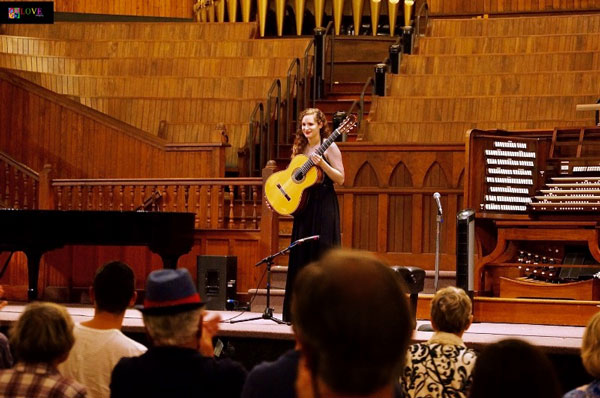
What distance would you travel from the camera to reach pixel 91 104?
35.3 ft

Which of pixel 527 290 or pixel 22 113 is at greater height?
pixel 22 113

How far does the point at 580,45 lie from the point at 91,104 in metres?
5.05

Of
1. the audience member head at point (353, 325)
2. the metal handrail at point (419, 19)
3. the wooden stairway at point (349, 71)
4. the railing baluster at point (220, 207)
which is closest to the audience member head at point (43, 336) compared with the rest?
the audience member head at point (353, 325)

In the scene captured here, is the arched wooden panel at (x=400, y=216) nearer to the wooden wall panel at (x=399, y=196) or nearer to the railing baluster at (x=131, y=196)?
the wooden wall panel at (x=399, y=196)

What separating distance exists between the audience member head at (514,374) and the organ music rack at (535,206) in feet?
16.1

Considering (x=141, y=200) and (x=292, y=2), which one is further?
(x=292, y=2)

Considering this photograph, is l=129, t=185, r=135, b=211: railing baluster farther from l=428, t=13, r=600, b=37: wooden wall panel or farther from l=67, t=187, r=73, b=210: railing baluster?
l=428, t=13, r=600, b=37: wooden wall panel

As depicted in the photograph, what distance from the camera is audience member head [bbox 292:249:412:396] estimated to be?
4.21ft

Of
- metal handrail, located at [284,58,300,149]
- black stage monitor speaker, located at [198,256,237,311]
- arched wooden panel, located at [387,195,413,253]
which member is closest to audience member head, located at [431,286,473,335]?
black stage monitor speaker, located at [198,256,237,311]

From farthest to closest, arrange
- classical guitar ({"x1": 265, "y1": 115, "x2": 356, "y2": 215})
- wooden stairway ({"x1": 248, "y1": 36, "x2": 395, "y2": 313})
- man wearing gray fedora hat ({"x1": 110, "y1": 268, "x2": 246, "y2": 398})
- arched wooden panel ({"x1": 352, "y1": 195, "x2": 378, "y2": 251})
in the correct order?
1. wooden stairway ({"x1": 248, "y1": 36, "x2": 395, "y2": 313})
2. arched wooden panel ({"x1": 352, "y1": 195, "x2": 378, "y2": 251})
3. classical guitar ({"x1": 265, "y1": 115, "x2": 356, "y2": 215})
4. man wearing gray fedora hat ({"x1": 110, "y1": 268, "x2": 246, "y2": 398})

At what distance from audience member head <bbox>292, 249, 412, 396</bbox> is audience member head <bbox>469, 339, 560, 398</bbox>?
2.14 feet

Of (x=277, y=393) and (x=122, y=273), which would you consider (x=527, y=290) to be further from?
(x=277, y=393)

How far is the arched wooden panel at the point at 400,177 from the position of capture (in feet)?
26.7

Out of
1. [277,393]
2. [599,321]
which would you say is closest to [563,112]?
[599,321]
